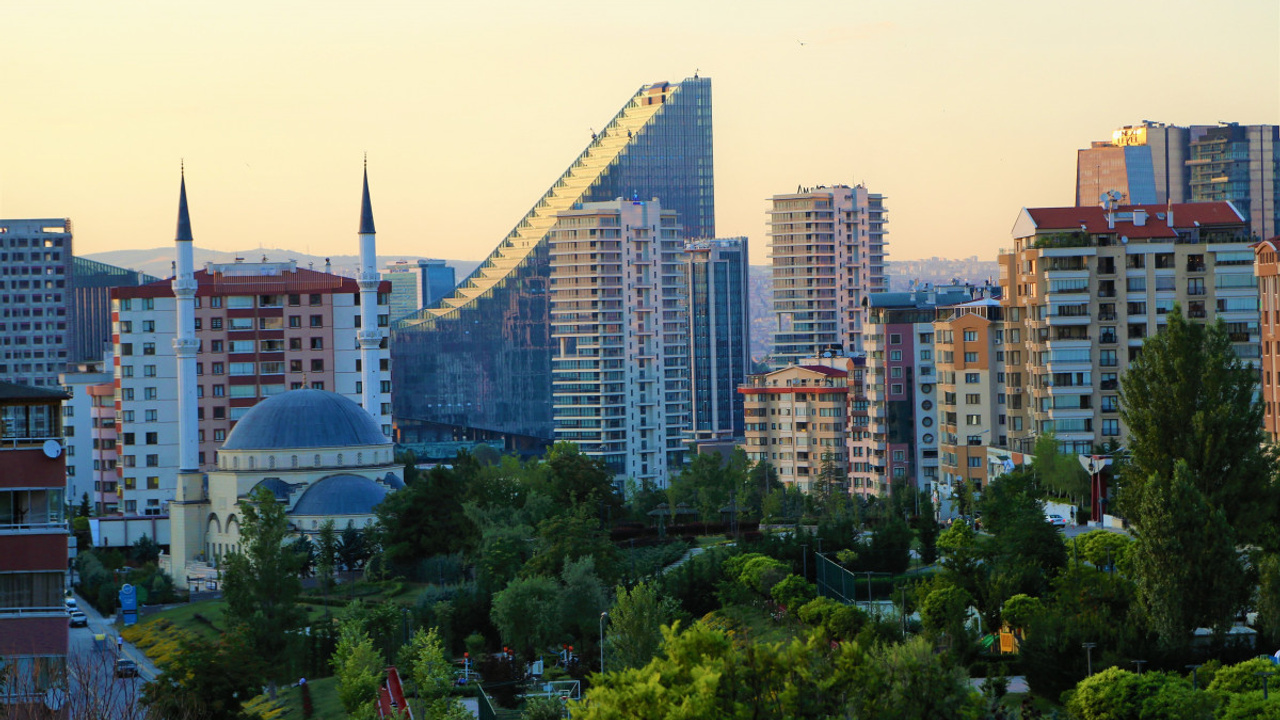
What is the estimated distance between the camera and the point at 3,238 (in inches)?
7485

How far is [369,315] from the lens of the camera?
10675 cm

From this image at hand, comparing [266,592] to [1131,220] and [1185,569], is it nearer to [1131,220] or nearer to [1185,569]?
[1185,569]

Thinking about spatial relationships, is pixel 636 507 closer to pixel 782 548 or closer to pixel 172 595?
pixel 172 595

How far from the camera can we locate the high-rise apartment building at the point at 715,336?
622ft

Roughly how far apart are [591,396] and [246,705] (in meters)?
103

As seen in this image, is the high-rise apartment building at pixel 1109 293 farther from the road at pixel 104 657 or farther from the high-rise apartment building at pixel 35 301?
the high-rise apartment building at pixel 35 301

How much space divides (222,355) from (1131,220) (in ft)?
180

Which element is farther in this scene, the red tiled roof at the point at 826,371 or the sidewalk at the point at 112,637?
the red tiled roof at the point at 826,371

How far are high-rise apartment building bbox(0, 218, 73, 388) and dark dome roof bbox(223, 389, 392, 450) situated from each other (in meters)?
109

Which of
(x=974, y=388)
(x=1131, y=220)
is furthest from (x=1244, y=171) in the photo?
(x=1131, y=220)

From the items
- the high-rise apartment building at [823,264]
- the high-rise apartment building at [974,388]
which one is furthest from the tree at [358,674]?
the high-rise apartment building at [823,264]

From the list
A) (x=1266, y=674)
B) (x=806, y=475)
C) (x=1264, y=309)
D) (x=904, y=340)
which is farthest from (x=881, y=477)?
(x=1266, y=674)

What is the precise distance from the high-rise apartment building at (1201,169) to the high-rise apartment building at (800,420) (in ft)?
180

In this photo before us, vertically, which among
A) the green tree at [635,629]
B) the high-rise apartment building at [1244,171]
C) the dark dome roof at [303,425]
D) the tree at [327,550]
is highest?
the high-rise apartment building at [1244,171]
